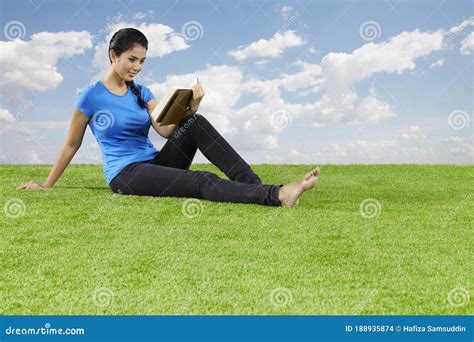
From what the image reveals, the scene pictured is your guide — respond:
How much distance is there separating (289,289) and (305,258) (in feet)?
1.50

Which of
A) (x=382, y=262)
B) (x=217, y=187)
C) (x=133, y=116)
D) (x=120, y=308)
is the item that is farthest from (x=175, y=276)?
(x=133, y=116)

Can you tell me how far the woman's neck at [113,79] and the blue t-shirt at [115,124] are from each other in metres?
0.06

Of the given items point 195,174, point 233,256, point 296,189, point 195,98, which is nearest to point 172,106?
point 195,98

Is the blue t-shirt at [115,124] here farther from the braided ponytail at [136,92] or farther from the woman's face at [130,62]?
the woman's face at [130,62]

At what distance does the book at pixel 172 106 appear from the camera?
156 inches

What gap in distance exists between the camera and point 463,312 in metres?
1.98

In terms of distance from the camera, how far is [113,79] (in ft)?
14.7

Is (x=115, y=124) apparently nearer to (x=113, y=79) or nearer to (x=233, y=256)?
(x=113, y=79)

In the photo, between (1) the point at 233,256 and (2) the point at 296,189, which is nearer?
(1) the point at 233,256

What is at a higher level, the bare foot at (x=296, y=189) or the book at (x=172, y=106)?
the book at (x=172, y=106)

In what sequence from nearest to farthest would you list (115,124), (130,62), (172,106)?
(172,106), (130,62), (115,124)

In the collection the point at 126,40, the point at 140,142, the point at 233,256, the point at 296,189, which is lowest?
the point at 233,256

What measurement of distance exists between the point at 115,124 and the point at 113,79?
1.22 feet

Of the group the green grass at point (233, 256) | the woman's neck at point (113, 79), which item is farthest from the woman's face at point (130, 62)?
the green grass at point (233, 256)
